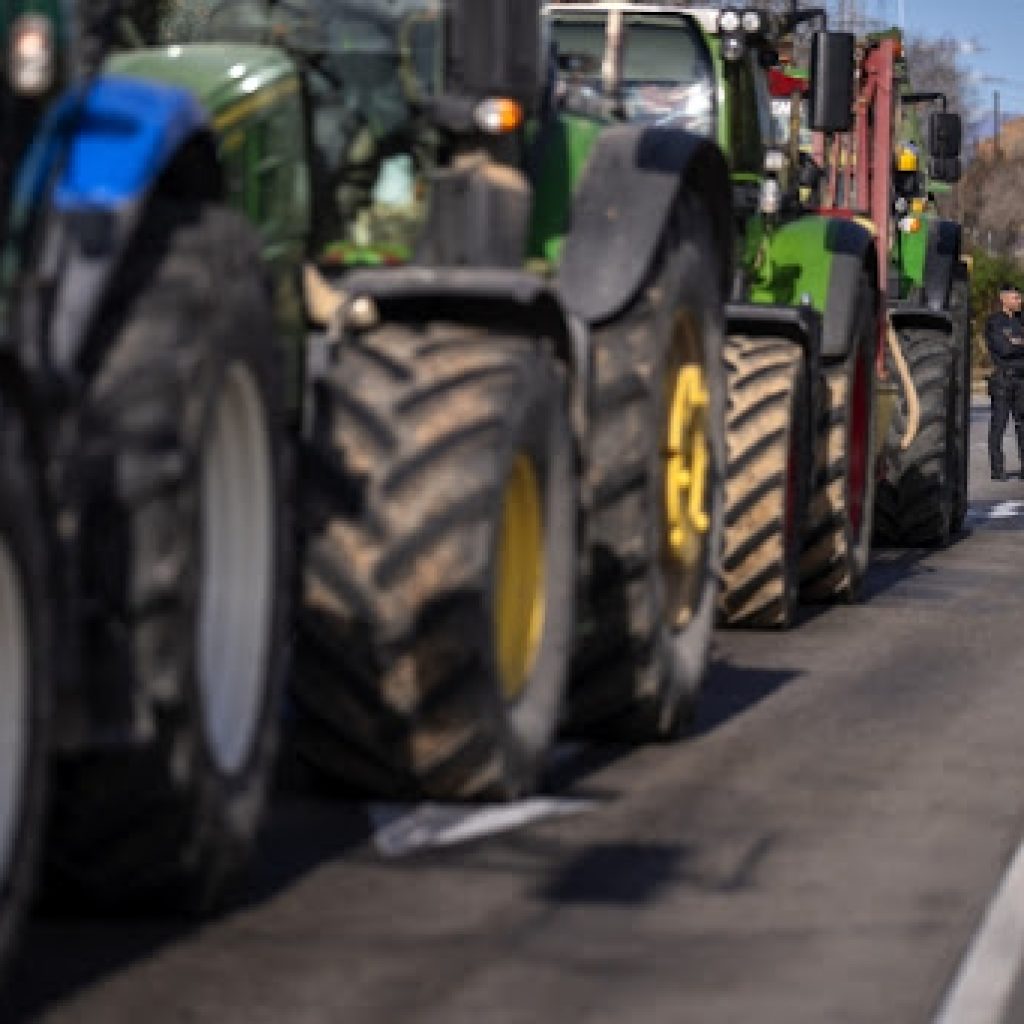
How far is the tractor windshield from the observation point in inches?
582

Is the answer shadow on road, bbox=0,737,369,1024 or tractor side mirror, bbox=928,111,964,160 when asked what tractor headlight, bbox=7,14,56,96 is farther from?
tractor side mirror, bbox=928,111,964,160

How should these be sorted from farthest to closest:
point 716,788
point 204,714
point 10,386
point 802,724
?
point 802,724 < point 716,788 < point 204,714 < point 10,386

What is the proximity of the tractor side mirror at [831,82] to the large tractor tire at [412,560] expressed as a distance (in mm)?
6236

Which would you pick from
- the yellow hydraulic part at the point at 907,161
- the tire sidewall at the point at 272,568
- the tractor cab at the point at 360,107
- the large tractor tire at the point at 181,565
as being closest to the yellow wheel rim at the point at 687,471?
the tractor cab at the point at 360,107

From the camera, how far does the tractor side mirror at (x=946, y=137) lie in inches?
867

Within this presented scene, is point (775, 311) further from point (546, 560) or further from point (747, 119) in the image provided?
point (546, 560)

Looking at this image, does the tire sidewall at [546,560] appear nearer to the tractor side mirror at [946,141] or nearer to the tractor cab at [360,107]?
the tractor cab at [360,107]

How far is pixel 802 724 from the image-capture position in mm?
11664

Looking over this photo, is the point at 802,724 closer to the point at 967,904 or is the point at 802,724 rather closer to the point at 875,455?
the point at 967,904

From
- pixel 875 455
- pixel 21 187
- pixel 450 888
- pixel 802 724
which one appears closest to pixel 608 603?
pixel 802 724

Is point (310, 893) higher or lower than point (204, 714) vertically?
lower

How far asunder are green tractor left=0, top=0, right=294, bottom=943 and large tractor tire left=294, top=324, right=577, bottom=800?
0.86 metres

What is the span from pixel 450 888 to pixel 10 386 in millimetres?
2209

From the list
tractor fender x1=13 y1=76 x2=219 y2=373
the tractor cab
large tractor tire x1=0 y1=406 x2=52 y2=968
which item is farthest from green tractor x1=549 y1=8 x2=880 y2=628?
large tractor tire x1=0 y1=406 x2=52 y2=968
